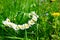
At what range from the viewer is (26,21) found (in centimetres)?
272

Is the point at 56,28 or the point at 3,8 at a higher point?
the point at 3,8

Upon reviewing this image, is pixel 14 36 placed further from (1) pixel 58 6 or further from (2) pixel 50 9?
(1) pixel 58 6

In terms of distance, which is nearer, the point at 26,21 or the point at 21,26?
the point at 21,26

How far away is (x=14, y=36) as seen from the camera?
252cm

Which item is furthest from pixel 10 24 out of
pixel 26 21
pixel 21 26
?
pixel 26 21

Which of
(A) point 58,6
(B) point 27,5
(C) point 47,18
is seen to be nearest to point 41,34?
(C) point 47,18

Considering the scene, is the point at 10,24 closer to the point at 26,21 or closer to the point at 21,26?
the point at 21,26

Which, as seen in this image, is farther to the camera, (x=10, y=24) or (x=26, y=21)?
(x=26, y=21)

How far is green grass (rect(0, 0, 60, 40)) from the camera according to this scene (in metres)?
2.55

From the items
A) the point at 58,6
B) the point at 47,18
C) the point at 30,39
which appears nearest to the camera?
the point at 30,39

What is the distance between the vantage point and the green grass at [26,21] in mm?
2551

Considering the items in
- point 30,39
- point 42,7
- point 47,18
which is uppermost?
point 42,7

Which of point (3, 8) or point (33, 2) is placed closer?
point (3, 8)

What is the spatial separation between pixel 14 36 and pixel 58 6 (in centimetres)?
105
